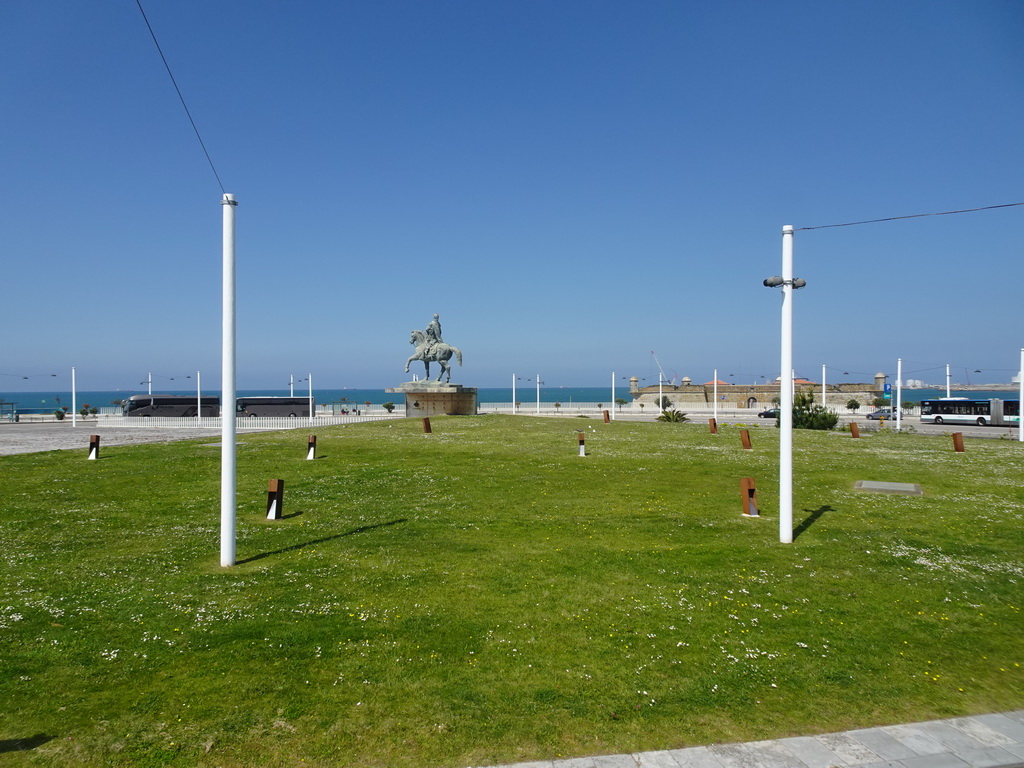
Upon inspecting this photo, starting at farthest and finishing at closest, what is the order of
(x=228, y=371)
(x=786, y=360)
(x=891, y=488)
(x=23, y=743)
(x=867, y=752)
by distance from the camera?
(x=891, y=488)
(x=786, y=360)
(x=228, y=371)
(x=867, y=752)
(x=23, y=743)

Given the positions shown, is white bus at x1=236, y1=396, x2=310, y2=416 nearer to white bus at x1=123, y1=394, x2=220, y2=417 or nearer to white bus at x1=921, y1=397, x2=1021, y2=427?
white bus at x1=123, y1=394, x2=220, y2=417

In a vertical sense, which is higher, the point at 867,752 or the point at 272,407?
the point at 272,407

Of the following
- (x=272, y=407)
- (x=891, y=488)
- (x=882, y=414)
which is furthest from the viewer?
(x=882, y=414)

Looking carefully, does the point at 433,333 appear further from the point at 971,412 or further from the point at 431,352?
the point at 971,412

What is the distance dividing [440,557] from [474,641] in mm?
3477

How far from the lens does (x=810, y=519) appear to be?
46.8ft

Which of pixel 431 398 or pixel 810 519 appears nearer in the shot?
pixel 810 519

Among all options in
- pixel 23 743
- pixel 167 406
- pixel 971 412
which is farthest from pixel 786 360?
pixel 167 406

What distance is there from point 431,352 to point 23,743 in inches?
1639

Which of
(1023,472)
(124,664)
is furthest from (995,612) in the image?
(1023,472)

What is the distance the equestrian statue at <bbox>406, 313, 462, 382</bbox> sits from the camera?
46.8m

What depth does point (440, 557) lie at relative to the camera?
442 inches

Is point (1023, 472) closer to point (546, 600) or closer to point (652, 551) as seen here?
point (652, 551)

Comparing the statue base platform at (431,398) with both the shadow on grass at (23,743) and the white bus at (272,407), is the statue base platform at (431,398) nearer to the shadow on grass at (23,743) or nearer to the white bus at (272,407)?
the white bus at (272,407)
